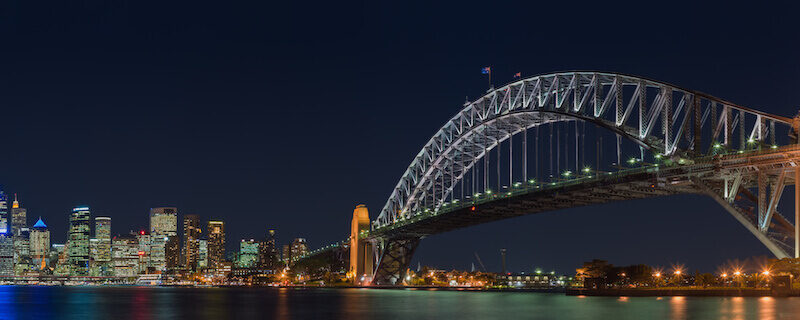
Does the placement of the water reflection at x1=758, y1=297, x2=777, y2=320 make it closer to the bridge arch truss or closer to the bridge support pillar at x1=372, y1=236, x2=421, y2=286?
the bridge arch truss

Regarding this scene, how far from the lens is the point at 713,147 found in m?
54.2

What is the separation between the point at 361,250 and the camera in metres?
115

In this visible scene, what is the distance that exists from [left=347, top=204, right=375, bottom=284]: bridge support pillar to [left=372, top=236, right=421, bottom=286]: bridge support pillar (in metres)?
2.16

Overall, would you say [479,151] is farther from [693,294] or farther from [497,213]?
[693,294]

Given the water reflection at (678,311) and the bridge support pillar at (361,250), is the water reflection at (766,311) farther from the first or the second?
the bridge support pillar at (361,250)

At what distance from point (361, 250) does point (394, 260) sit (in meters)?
6.46

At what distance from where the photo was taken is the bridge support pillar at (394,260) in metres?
108

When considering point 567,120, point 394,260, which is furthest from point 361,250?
point 567,120

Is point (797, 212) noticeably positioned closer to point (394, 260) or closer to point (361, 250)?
point (394, 260)

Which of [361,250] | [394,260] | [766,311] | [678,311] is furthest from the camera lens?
[361,250]

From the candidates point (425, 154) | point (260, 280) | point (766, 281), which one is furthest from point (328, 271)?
point (766, 281)

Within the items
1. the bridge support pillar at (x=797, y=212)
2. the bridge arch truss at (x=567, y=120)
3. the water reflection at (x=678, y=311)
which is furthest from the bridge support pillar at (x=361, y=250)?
the bridge support pillar at (x=797, y=212)

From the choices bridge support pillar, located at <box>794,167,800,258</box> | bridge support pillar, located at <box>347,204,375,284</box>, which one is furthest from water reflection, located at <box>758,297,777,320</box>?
bridge support pillar, located at <box>347,204,375,284</box>

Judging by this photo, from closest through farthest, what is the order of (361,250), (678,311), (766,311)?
(766,311), (678,311), (361,250)
